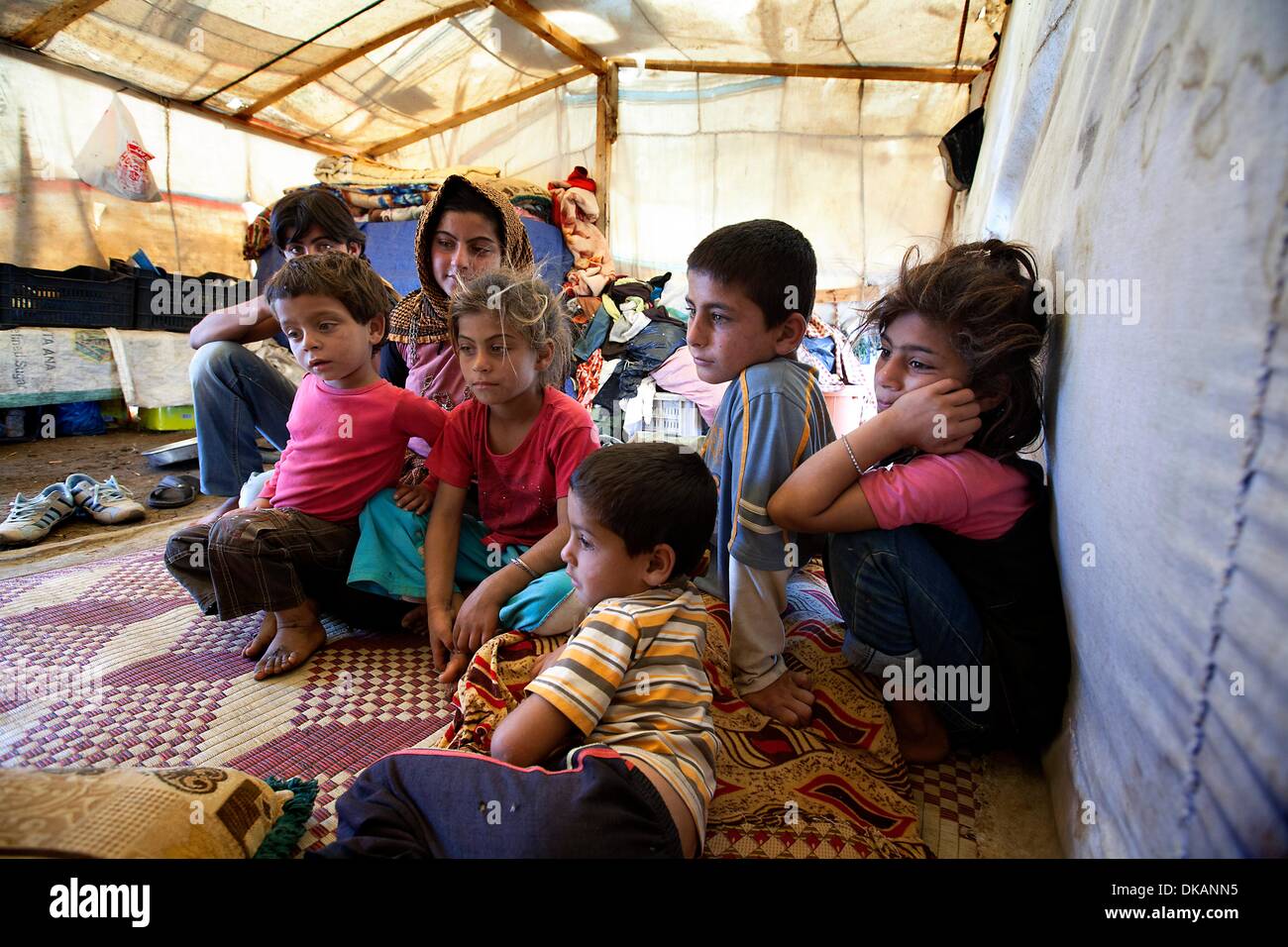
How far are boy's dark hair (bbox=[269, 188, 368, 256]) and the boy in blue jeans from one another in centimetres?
146

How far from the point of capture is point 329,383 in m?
1.71

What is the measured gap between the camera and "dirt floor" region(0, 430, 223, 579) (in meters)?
2.20

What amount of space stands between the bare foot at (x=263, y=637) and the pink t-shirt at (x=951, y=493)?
138 centimetres

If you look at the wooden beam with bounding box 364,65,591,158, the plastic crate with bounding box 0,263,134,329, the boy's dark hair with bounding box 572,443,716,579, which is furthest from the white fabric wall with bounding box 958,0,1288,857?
the plastic crate with bounding box 0,263,134,329

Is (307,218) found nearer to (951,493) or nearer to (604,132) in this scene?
(951,493)

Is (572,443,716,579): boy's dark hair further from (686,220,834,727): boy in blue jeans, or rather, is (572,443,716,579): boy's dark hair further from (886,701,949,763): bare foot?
(886,701,949,763): bare foot

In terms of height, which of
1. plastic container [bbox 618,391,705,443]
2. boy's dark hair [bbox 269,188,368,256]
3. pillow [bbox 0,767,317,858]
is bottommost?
pillow [bbox 0,767,317,858]

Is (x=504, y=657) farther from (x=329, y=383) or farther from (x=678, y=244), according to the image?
(x=678, y=244)

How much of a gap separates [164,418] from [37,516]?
2.66 meters

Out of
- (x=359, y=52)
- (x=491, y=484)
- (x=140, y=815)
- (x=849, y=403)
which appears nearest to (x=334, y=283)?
(x=491, y=484)

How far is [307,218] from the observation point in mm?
2127

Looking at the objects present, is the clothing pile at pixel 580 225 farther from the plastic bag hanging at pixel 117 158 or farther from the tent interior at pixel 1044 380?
the plastic bag hanging at pixel 117 158

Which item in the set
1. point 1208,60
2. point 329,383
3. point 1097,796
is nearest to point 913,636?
point 1097,796

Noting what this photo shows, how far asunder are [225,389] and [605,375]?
2282 mm
